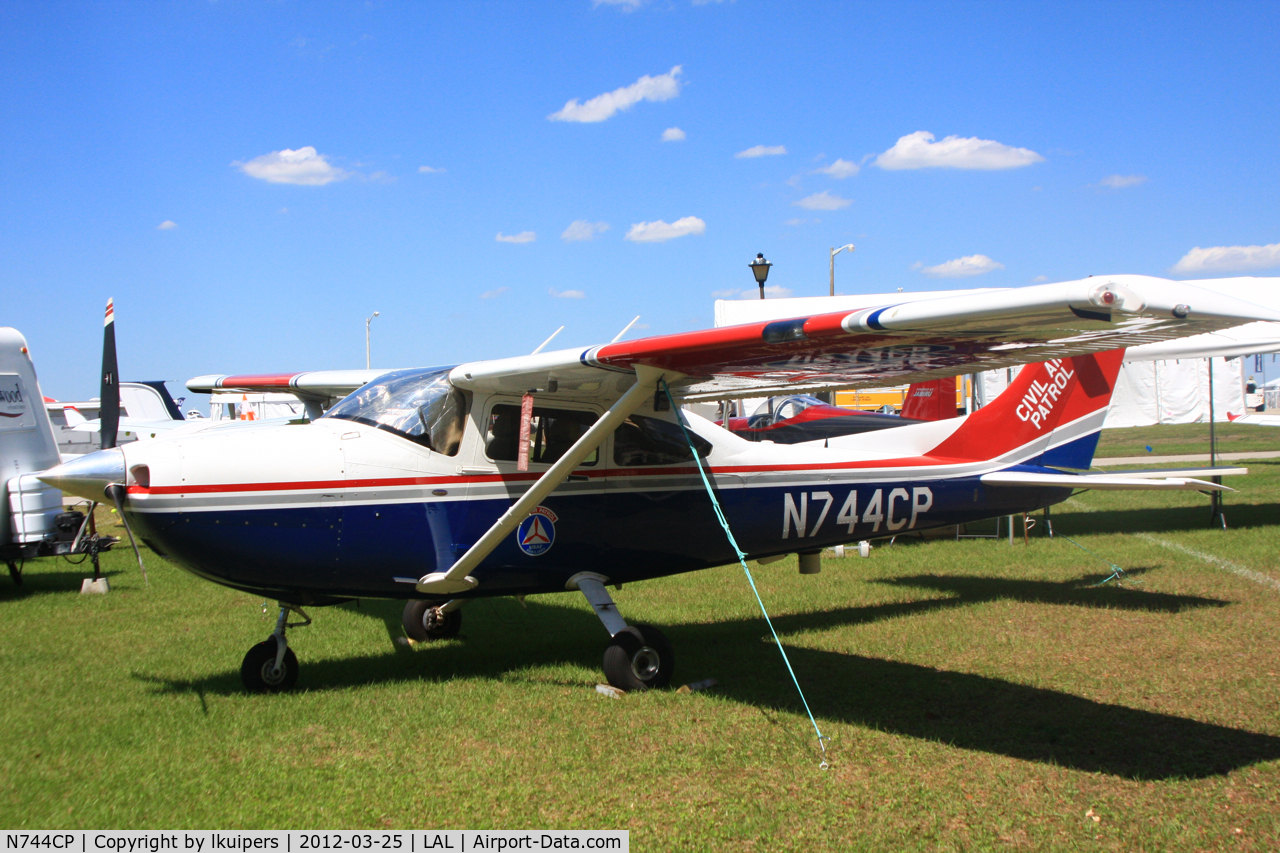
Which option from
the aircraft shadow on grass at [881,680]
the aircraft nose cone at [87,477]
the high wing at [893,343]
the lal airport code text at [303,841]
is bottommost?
the aircraft shadow on grass at [881,680]

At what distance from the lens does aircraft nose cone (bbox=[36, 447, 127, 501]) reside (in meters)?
5.01

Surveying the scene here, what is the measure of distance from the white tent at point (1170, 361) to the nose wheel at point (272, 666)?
11145 mm

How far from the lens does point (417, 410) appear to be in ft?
19.2

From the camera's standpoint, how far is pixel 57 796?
421cm

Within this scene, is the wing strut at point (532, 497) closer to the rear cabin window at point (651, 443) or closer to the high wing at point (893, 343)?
the high wing at point (893, 343)

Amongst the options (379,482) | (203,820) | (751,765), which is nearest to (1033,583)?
(751,765)

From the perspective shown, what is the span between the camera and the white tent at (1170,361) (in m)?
12.8

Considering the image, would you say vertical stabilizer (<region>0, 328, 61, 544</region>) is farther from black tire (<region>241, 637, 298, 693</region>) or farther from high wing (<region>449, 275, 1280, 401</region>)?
high wing (<region>449, 275, 1280, 401</region>)

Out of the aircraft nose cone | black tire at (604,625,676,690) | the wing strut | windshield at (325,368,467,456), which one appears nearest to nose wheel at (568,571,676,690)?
black tire at (604,625,676,690)

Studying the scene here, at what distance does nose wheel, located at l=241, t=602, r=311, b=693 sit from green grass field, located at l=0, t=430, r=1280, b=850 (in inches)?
6.9

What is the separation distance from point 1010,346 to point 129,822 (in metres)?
5.18

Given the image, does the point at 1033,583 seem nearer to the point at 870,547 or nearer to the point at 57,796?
the point at 870,547

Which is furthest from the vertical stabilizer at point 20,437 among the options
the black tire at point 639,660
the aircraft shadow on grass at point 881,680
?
the black tire at point 639,660

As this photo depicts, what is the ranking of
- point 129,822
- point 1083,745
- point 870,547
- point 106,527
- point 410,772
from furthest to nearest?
point 106,527, point 870,547, point 1083,745, point 410,772, point 129,822
